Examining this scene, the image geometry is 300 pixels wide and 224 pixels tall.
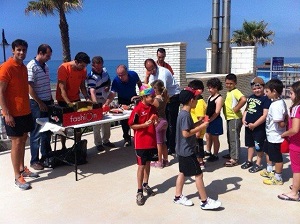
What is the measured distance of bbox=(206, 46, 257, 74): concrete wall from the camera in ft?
45.2

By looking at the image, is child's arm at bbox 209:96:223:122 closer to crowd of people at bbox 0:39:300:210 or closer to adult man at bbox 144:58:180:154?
crowd of people at bbox 0:39:300:210

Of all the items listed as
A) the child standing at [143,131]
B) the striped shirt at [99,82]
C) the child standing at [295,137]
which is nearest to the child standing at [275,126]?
the child standing at [295,137]

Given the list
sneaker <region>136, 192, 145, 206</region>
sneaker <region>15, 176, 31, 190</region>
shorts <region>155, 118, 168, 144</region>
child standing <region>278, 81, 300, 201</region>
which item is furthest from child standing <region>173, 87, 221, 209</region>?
sneaker <region>15, 176, 31, 190</region>

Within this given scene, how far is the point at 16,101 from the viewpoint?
3.96 meters

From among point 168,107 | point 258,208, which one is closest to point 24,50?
point 168,107

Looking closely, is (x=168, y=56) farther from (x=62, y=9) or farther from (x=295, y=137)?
(x=62, y=9)

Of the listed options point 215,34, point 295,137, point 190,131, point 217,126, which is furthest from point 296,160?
point 215,34

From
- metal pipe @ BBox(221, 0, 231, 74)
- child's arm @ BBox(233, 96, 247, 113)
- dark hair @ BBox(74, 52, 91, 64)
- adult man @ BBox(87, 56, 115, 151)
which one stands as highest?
metal pipe @ BBox(221, 0, 231, 74)

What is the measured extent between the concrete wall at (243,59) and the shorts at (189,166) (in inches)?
449

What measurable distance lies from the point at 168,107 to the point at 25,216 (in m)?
2.72

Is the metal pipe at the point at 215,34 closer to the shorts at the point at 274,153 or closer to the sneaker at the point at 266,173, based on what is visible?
the sneaker at the point at 266,173

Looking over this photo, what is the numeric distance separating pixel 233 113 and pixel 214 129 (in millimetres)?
382

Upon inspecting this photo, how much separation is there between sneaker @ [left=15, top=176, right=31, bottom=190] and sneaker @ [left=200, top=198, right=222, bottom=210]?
89.3 inches

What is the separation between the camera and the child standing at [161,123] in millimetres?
4434
